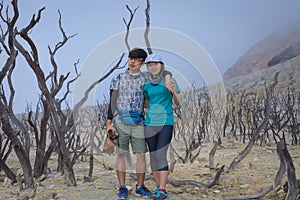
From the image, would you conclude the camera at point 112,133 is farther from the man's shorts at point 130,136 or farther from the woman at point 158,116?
the woman at point 158,116

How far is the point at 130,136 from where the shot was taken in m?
3.15

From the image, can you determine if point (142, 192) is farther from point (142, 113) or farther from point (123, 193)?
point (142, 113)

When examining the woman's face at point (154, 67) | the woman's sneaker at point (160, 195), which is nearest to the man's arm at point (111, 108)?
the woman's face at point (154, 67)

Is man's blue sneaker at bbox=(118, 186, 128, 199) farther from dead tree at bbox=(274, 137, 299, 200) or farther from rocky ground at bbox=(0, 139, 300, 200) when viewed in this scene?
dead tree at bbox=(274, 137, 299, 200)

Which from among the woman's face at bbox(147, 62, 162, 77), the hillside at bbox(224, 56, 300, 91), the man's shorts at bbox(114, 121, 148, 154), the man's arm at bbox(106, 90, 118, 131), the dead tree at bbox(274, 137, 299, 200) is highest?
the hillside at bbox(224, 56, 300, 91)

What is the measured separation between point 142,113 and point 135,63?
47 cm

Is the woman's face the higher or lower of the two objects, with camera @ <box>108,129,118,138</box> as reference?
higher

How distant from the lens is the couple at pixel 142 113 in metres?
3.03

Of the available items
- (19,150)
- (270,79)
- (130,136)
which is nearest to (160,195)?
(130,136)

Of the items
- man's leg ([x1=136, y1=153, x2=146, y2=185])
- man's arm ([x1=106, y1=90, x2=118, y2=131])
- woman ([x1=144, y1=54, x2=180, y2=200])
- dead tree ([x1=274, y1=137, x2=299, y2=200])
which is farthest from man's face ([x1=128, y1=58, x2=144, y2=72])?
dead tree ([x1=274, y1=137, x2=299, y2=200])

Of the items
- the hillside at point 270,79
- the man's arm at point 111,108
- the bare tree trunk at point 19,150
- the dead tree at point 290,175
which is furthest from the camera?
the hillside at point 270,79

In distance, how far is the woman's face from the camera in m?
3.02

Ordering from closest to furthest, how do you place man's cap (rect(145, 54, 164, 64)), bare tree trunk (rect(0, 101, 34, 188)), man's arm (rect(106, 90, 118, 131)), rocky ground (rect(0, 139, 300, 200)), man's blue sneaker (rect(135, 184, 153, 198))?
man's cap (rect(145, 54, 164, 64)), man's arm (rect(106, 90, 118, 131)), man's blue sneaker (rect(135, 184, 153, 198)), rocky ground (rect(0, 139, 300, 200)), bare tree trunk (rect(0, 101, 34, 188))

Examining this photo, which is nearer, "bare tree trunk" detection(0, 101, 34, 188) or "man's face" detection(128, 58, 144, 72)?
"man's face" detection(128, 58, 144, 72)
